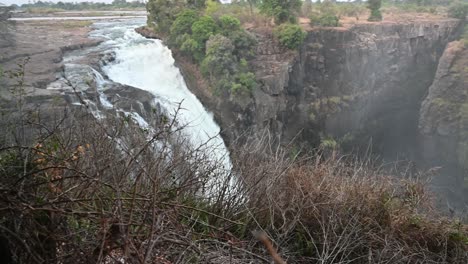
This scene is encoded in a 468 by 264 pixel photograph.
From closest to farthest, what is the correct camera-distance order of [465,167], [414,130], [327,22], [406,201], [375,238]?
1. [375,238]
2. [406,201]
3. [465,167]
4. [327,22]
5. [414,130]

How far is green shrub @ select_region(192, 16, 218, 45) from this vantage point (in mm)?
17906

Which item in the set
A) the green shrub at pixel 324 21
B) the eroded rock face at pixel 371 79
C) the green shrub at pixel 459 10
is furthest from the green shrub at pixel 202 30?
the green shrub at pixel 459 10

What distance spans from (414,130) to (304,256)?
22.9 meters

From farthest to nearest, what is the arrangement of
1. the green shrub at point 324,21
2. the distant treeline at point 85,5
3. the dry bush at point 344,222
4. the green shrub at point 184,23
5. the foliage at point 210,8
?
the distant treeline at point 85,5 → the green shrub at point 324,21 → the foliage at point 210,8 → the green shrub at point 184,23 → the dry bush at point 344,222

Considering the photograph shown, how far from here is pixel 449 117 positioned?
2102 centimetres

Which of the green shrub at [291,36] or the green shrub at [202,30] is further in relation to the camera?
the green shrub at [291,36]

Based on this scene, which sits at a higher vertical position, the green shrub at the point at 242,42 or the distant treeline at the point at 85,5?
the distant treeline at the point at 85,5

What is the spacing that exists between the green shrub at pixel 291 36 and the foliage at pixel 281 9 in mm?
1369

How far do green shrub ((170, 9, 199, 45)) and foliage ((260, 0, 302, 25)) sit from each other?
4.30m

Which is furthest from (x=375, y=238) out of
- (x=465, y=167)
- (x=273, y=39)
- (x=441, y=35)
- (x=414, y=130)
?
(x=441, y=35)

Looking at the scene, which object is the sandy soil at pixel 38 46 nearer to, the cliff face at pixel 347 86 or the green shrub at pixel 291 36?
the cliff face at pixel 347 86

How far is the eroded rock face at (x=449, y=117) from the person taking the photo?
20.3 m

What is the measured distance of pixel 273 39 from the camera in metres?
20.1

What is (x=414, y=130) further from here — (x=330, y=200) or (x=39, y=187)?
(x=39, y=187)
